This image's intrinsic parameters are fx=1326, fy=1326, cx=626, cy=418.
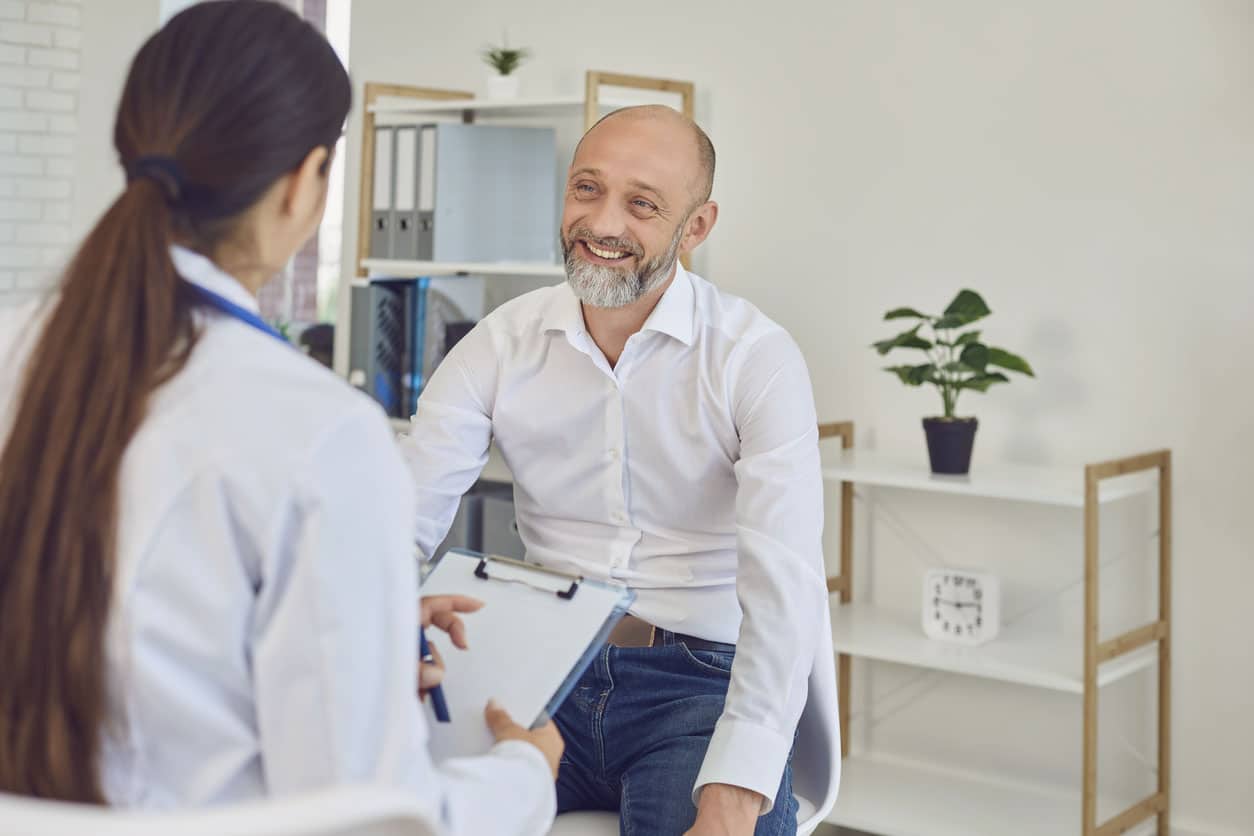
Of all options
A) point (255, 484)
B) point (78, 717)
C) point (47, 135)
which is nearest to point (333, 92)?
point (255, 484)

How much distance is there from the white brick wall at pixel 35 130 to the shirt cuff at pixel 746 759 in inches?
128

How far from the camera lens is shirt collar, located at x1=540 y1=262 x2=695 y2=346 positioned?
5.73 ft

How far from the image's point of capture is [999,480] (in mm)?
2613

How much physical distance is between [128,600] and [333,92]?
1.28ft

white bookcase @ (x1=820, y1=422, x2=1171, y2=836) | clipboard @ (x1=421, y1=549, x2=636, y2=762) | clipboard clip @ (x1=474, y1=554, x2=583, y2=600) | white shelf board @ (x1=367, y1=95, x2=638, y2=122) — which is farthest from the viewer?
white shelf board @ (x1=367, y1=95, x2=638, y2=122)

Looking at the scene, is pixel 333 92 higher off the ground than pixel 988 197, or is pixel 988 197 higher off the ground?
pixel 988 197

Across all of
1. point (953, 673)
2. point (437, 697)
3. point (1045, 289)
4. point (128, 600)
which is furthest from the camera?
point (953, 673)

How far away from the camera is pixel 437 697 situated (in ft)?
3.92

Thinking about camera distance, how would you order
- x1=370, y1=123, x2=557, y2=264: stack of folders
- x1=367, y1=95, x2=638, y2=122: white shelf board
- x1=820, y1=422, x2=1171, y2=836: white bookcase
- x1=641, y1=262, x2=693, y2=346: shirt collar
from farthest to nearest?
x1=370, y1=123, x2=557, y2=264: stack of folders
x1=367, y1=95, x2=638, y2=122: white shelf board
x1=820, y1=422, x2=1171, y2=836: white bookcase
x1=641, y1=262, x2=693, y2=346: shirt collar

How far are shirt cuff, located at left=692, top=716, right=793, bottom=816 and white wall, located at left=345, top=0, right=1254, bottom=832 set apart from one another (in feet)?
5.15

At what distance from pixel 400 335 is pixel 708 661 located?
73.4 inches

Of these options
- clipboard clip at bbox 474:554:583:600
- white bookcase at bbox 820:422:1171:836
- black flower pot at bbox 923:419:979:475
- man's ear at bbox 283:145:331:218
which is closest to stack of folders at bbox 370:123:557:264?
white bookcase at bbox 820:422:1171:836

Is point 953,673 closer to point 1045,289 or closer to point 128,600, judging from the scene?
point 1045,289

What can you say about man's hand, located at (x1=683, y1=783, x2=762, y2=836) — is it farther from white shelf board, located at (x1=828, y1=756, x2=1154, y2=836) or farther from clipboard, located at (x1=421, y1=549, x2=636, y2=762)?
white shelf board, located at (x1=828, y1=756, x2=1154, y2=836)
